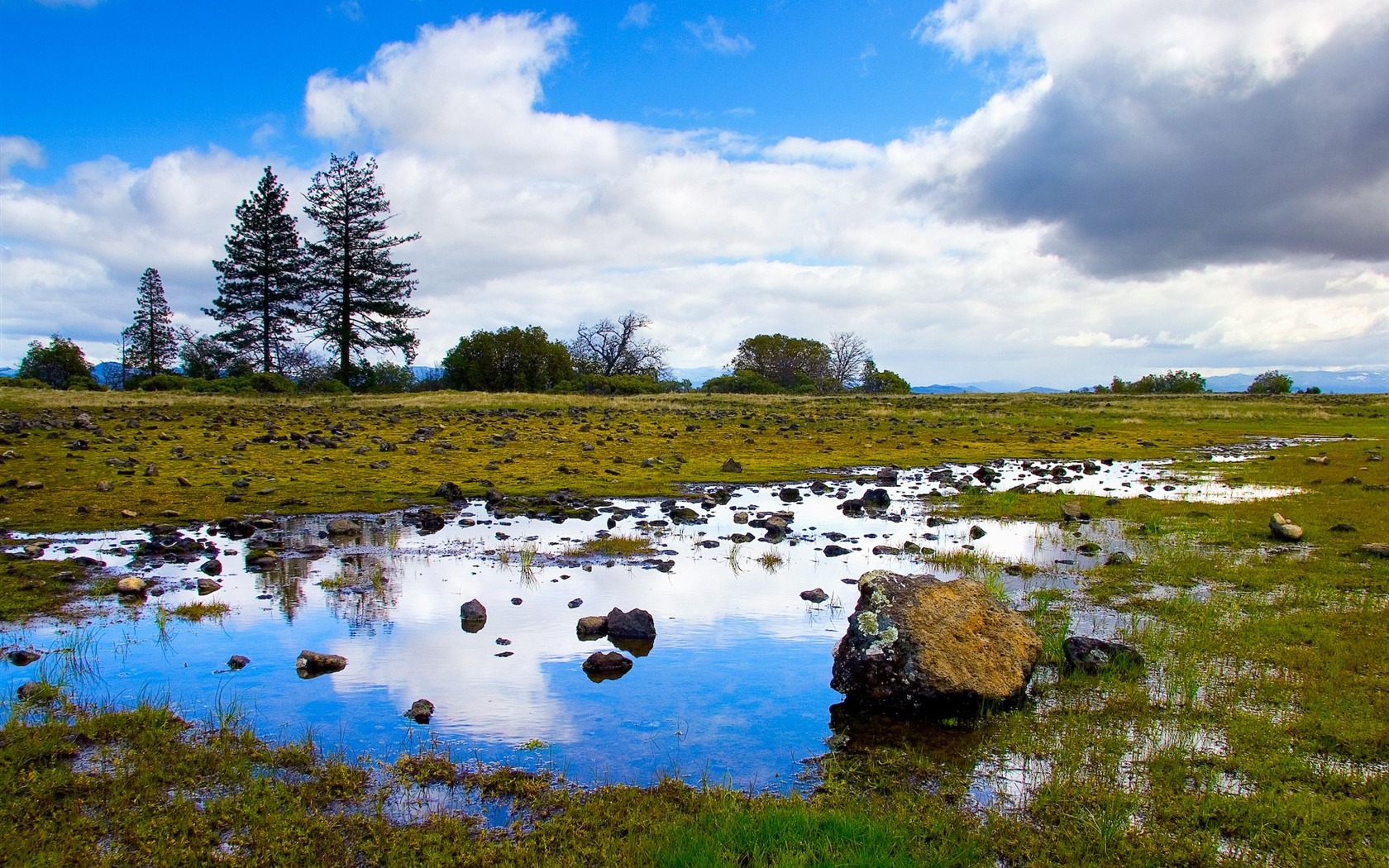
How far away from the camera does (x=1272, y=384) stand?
111438 mm

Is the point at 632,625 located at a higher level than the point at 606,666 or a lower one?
higher

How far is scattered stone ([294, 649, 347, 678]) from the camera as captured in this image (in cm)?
885

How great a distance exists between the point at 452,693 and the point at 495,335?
275 ft

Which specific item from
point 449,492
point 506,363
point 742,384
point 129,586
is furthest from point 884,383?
point 129,586

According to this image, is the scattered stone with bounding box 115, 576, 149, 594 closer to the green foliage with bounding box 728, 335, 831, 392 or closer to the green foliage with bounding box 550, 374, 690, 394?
the green foliage with bounding box 550, 374, 690, 394

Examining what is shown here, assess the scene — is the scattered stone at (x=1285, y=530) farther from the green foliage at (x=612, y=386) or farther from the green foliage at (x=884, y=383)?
the green foliage at (x=884, y=383)

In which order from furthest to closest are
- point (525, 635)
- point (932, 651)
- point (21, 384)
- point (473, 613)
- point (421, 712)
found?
1. point (21, 384)
2. point (473, 613)
3. point (525, 635)
4. point (932, 651)
5. point (421, 712)

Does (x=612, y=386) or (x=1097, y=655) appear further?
(x=612, y=386)

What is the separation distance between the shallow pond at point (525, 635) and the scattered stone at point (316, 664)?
0.55 feet

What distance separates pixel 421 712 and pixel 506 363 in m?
81.3

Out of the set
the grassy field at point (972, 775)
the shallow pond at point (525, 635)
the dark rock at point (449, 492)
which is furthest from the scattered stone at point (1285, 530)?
the dark rock at point (449, 492)

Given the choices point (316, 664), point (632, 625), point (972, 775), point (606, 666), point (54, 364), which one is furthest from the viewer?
point (54, 364)

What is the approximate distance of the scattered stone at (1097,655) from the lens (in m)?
8.85

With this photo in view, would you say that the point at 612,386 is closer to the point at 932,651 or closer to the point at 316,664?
the point at 316,664
